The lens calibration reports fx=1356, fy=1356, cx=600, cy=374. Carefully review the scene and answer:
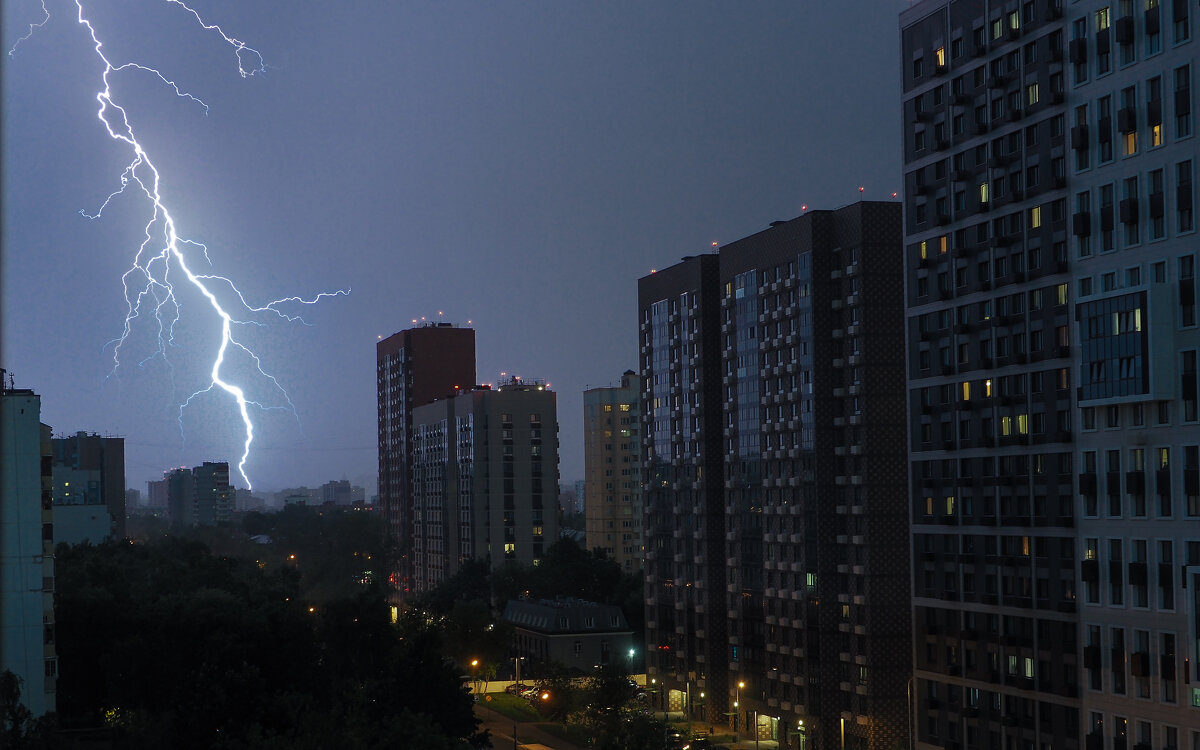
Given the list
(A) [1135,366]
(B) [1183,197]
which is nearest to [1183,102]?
(B) [1183,197]

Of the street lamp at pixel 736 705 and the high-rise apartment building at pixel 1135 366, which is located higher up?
the high-rise apartment building at pixel 1135 366

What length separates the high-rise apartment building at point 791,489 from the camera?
7956 centimetres

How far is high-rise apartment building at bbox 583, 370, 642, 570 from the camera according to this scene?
16975cm

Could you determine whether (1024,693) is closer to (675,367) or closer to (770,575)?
(770,575)

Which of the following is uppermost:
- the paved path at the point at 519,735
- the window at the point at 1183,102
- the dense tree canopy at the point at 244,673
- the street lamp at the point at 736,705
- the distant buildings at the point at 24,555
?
the window at the point at 1183,102

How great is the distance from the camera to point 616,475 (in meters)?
171

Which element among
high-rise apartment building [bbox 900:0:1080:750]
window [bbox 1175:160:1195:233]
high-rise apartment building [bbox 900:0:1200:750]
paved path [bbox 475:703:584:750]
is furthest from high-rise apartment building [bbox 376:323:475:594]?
window [bbox 1175:160:1195:233]

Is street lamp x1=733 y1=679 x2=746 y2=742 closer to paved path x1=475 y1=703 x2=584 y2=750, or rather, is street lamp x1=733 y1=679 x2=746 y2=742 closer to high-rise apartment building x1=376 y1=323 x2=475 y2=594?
paved path x1=475 y1=703 x2=584 y2=750

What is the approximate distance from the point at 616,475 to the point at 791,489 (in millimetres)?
85583

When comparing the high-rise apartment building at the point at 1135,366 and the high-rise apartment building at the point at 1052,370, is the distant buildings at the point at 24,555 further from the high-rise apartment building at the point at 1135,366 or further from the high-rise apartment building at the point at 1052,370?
→ the high-rise apartment building at the point at 1135,366

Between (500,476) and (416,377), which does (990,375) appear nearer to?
(500,476)

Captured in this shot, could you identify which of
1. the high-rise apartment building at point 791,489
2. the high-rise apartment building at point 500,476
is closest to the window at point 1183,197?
the high-rise apartment building at point 791,489

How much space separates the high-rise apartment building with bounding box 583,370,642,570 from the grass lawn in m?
60.3

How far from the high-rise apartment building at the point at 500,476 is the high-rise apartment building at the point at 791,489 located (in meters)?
53.7
